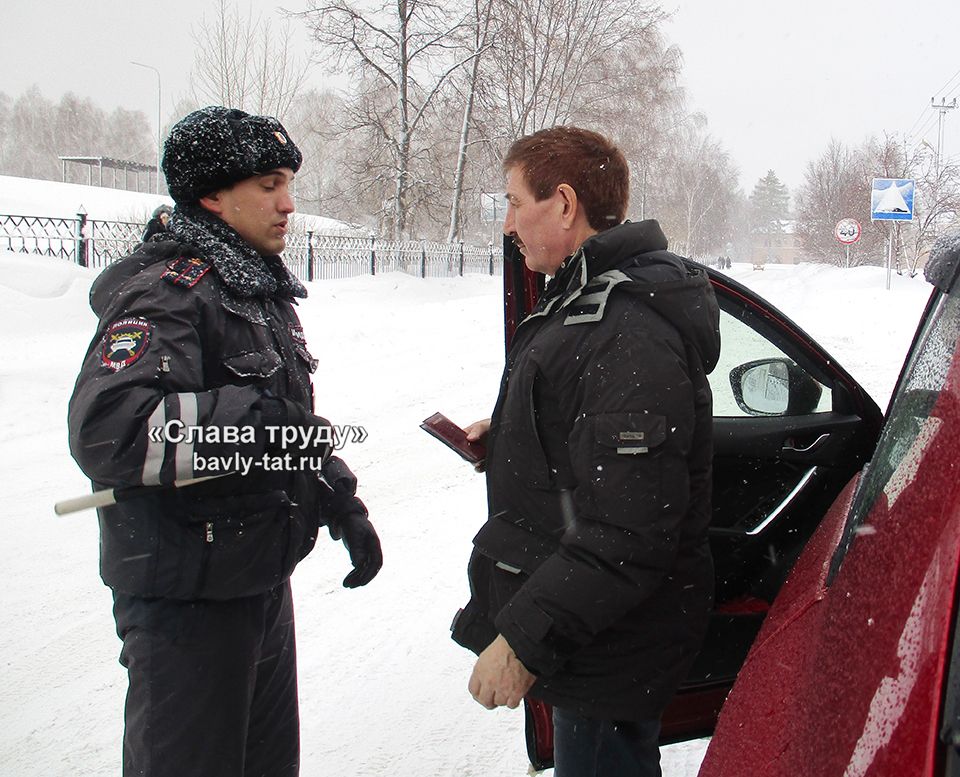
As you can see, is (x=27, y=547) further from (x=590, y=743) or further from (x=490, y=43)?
(x=490, y=43)

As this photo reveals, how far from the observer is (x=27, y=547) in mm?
4266

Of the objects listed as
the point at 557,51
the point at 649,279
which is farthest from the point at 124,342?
the point at 557,51

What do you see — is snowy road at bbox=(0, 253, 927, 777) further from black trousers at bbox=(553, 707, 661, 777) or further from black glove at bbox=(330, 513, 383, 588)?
black trousers at bbox=(553, 707, 661, 777)

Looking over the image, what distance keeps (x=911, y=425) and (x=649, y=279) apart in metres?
0.60

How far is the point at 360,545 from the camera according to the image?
7.06 ft

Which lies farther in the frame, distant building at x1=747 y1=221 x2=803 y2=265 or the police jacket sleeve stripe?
distant building at x1=747 y1=221 x2=803 y2=265

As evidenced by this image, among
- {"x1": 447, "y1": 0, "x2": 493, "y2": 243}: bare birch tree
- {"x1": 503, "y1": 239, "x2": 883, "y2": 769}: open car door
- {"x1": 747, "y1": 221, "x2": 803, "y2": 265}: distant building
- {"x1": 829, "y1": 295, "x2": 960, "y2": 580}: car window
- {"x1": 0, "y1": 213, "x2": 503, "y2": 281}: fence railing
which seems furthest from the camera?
{"x1": 747, "y1": 221, "x2": 803, "y2": 265}: distant building

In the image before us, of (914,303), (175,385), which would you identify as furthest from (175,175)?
(914,303)

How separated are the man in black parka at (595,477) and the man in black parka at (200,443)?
49 cm

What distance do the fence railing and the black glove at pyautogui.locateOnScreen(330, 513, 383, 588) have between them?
7.71m

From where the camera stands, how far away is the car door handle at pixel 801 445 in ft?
8.75

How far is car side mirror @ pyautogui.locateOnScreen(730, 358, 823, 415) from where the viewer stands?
2.74 metres

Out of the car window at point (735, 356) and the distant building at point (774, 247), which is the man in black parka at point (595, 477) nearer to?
the car window at point (735, 356)

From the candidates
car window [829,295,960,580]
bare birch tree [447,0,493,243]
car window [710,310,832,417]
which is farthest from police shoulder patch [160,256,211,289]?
bare birch tree [447,0,493,243]
